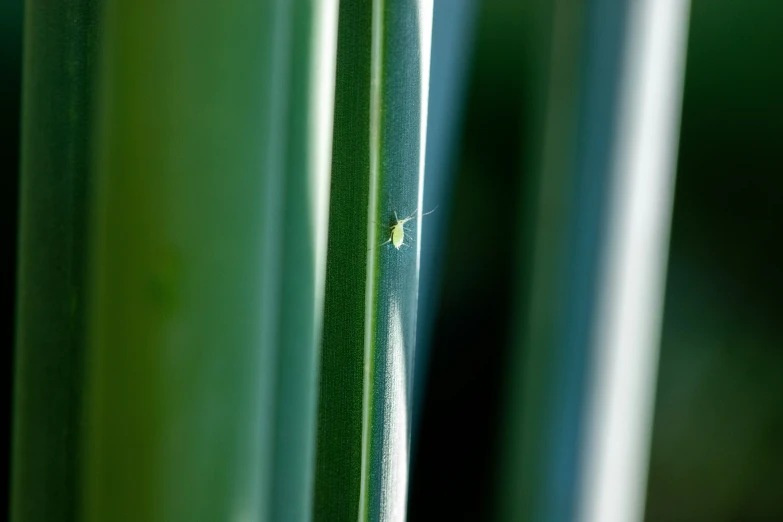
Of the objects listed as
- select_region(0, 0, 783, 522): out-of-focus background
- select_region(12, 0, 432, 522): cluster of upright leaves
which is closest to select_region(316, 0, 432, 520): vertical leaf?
select_region(12, 0, 432, 522): cluster of upright leaves

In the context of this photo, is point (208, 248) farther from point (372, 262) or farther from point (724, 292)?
point (724, 292)

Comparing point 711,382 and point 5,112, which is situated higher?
point 5,112

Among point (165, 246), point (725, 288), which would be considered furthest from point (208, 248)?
point (725, 288)

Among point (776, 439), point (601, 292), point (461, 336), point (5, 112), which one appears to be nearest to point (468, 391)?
point (461, 336)

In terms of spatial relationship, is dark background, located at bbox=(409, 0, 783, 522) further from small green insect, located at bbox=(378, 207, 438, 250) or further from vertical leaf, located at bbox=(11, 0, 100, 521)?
vertical leaf, located at bbox=(11, 0, 100, 521)

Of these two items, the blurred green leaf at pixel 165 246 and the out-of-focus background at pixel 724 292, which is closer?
the blurred green leaf at pixel 165 246

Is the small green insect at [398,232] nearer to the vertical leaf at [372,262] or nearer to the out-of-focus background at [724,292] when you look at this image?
the vertical leaf at [372,262]

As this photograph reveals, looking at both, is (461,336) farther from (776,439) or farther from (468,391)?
(776,439)

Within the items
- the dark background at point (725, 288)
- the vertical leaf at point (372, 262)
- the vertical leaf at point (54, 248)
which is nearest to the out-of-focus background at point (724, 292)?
the dark background at point (725, 288)

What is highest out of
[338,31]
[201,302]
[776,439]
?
[338,31]
